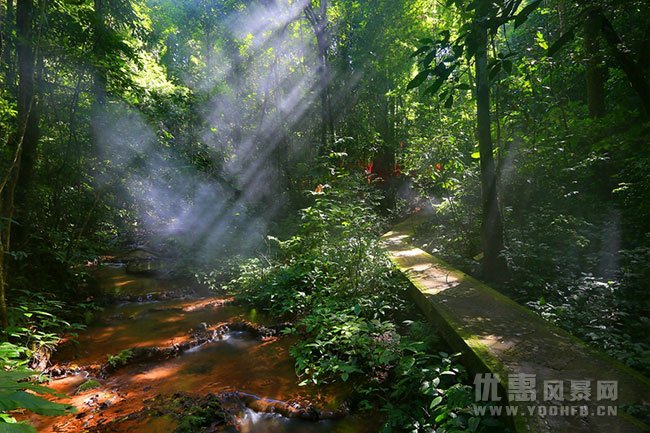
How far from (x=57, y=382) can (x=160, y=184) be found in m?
9.64

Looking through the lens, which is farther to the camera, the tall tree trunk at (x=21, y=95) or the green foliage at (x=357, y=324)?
the tall tree trunk at (x=21, y=95)

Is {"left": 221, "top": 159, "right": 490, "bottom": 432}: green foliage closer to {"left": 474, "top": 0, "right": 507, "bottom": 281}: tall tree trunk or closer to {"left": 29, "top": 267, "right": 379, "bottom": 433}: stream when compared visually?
{"left": 29, "top": 267, "right": 379, "bottom": 433}: stream

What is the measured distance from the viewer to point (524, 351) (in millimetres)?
3293

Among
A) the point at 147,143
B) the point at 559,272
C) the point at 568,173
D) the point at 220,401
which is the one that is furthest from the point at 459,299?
the point at 147,143

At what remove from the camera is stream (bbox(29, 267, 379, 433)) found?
3717mm

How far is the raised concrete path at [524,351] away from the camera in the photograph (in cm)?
242

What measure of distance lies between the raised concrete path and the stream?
1.42 m

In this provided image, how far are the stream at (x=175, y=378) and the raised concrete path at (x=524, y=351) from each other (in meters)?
1.42

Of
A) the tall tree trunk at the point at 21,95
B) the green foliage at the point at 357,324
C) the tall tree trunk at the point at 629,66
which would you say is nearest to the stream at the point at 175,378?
the green foliage at the point at 357,324

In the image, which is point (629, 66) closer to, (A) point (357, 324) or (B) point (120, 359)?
(A) point (357, 324)

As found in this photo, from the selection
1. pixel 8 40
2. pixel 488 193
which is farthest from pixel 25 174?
pixel 488 193

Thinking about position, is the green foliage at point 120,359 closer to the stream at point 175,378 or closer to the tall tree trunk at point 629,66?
the stream at point 175,378

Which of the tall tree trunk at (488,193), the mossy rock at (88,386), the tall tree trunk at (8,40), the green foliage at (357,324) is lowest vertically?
the mossy rock at (88,386)

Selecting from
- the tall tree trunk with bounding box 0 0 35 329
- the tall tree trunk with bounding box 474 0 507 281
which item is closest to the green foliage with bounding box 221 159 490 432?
the tall tree trunk with bounding box 474 0 507 281
